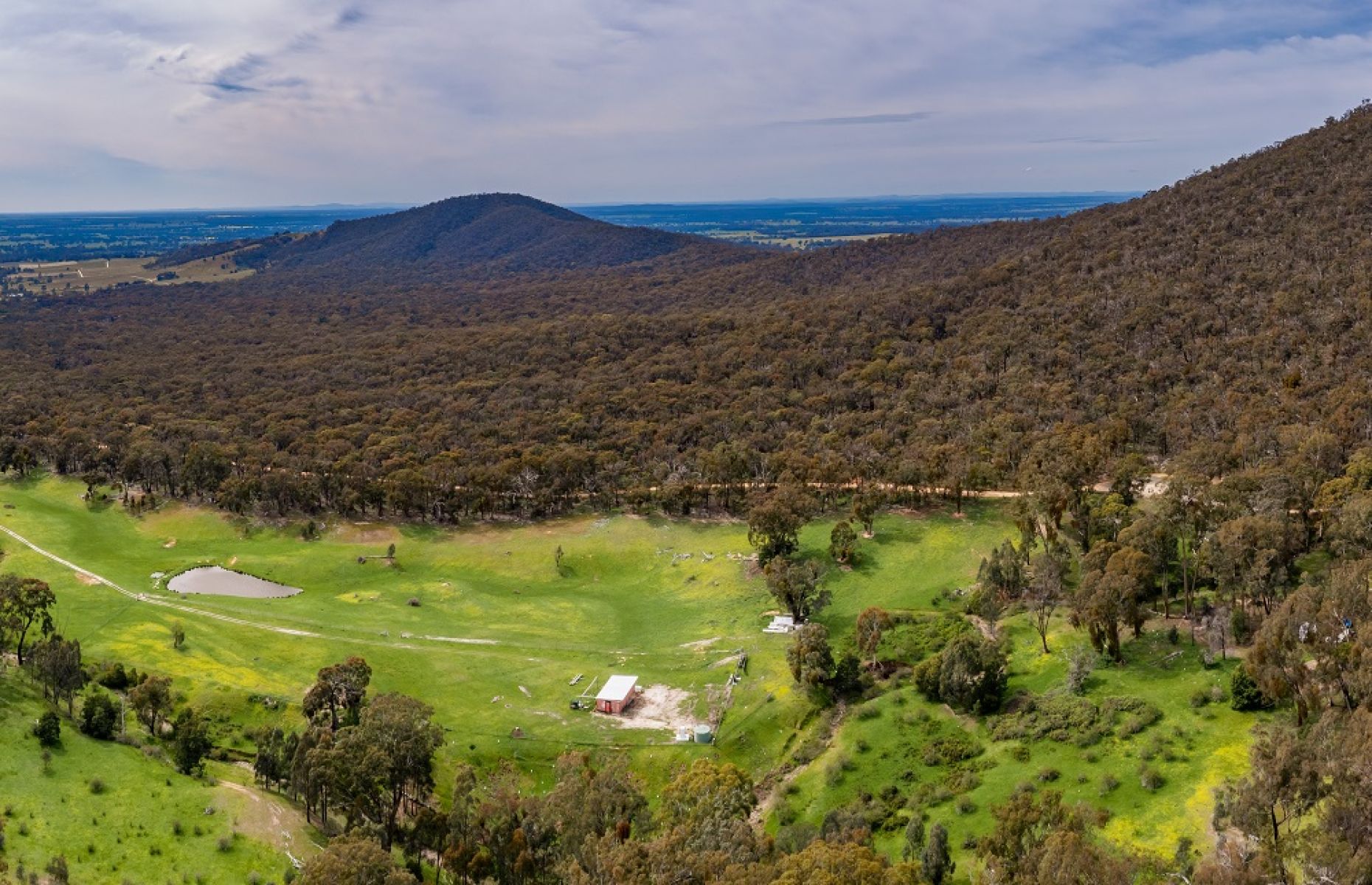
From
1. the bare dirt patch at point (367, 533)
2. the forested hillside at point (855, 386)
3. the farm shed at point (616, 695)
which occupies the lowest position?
the farm shed at point (616, 695)

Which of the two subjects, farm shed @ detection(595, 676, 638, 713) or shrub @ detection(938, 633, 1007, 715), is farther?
farm shed @ detection(595, 676, 638, 713)

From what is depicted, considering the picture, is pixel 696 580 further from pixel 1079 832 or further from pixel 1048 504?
pixel 1079 832

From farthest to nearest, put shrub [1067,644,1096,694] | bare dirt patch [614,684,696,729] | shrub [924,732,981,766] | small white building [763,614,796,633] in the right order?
small white building [763,614,796,633], bare dirt patch [614,684,696,729], shrub [1067,644,1096,694], shrub [924,732,981,766]

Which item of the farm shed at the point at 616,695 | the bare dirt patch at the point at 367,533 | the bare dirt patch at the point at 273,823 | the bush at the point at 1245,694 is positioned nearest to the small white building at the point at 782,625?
the farm shed at the point at 616,695

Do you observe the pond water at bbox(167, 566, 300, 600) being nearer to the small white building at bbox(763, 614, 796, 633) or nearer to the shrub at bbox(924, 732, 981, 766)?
the small white building at bbox(763, 614, 796, 633)

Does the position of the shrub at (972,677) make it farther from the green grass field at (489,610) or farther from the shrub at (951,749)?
the green grass field at (489,610)

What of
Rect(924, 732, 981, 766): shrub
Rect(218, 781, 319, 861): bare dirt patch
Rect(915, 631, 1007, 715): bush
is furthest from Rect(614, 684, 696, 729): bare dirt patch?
Rect(218, 781, 319, 861): bare dirt patch

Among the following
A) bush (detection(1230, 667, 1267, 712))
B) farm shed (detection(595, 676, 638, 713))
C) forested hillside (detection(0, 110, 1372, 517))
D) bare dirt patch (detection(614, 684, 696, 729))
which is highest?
forested hillside (detection(0, 110, 1372, 517))
